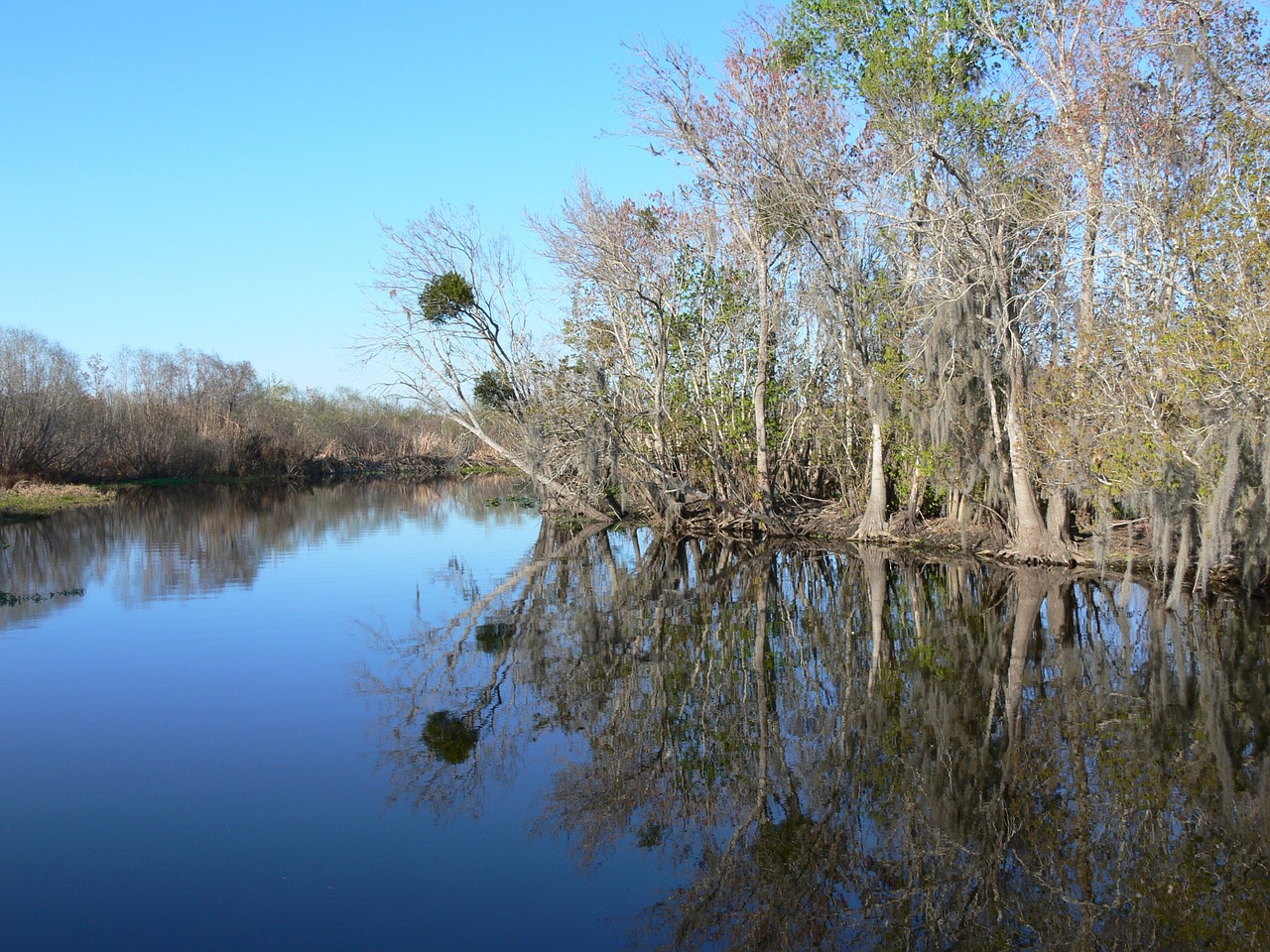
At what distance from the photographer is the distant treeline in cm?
3856

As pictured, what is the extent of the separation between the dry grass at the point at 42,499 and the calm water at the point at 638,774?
54.2ft

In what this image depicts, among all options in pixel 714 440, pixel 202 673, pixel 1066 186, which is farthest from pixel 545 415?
pixel 202 673

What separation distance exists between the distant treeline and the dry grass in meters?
2.47

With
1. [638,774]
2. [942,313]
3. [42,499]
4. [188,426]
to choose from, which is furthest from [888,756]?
[188,426]

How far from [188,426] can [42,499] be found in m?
17.8

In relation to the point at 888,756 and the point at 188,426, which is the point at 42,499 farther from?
the point at 888,756

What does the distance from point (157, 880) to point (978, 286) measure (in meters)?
14.9

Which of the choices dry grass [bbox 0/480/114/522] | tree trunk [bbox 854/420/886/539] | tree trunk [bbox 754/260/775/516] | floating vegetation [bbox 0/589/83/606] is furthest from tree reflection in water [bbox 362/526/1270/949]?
dry grass [bbox 0/480/114/522]

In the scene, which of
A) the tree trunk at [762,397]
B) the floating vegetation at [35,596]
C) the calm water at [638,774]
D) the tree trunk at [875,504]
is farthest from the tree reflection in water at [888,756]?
the tree trunk at [762,397]

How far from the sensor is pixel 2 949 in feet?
15.3

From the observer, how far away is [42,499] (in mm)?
31750

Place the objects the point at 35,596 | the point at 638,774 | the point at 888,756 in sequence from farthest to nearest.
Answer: the point at 35,596 < the point at 888,756 < the point at 638,774

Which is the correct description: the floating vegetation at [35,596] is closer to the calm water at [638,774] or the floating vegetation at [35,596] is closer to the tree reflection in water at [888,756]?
the calm water at [638,774]

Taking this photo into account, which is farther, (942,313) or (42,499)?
(42,499)
